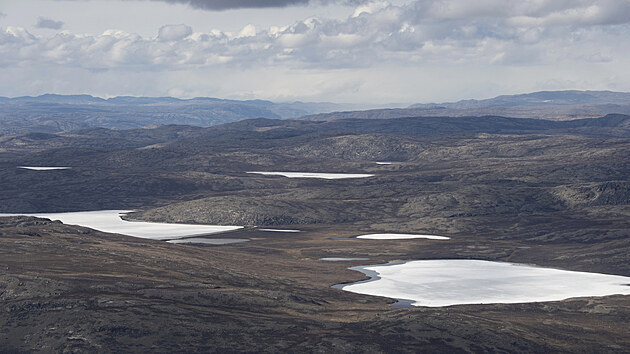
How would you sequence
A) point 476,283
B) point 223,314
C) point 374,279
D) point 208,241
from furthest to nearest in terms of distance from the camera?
point 208,241, point 374,279, point 476,283, point 223,314

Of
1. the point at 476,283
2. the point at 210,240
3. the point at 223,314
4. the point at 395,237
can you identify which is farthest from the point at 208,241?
the point at 223,314

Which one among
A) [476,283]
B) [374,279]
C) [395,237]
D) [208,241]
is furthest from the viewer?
[395,237]

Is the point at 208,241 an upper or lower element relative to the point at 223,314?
lower

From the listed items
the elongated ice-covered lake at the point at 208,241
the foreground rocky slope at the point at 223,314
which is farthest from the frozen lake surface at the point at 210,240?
the foreground rocky slope at the point at 223,314

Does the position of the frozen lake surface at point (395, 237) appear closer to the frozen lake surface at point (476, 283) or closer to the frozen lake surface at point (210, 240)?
the frozen lake surface at point (210, 240)

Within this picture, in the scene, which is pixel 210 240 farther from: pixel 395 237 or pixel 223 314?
pixel 223 314

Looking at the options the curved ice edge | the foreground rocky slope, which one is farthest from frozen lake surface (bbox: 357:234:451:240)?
the foreground rocky slope

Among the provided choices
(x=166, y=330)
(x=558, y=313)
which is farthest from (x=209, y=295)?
(x=558, y=313)

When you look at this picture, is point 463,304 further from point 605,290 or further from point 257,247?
point 257,247
